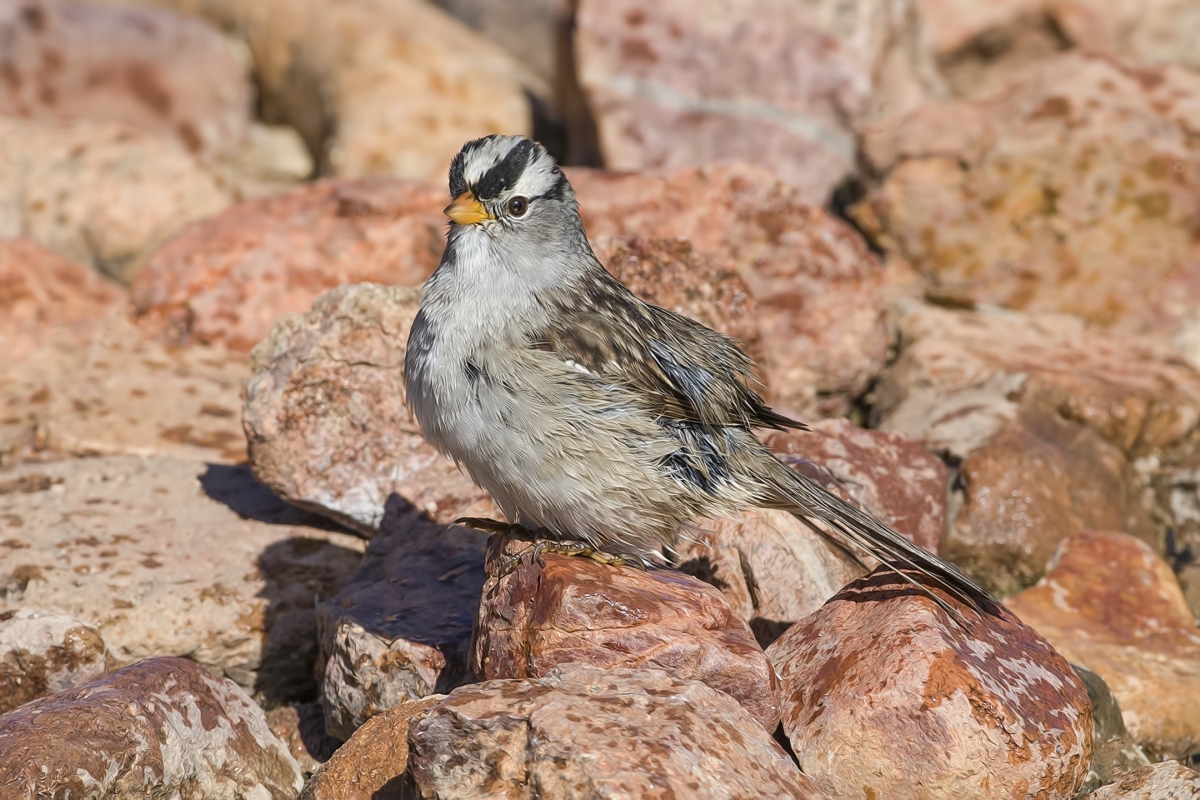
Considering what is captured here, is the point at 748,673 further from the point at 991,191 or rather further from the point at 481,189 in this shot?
the point at 991,191

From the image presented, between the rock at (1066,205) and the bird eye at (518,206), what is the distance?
5.08 m

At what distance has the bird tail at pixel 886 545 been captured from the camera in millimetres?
4824

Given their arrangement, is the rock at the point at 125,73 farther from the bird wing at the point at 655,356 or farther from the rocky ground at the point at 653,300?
the bird wing at the point at 655,356

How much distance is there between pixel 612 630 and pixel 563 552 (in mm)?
468

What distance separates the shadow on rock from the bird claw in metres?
2.01

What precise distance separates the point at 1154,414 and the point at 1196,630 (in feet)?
5.77

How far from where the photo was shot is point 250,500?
682cm

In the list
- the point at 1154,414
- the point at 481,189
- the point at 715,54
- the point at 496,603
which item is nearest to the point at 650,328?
the point at 481,189

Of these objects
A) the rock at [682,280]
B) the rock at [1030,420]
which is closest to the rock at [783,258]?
the rock at [1030,420]

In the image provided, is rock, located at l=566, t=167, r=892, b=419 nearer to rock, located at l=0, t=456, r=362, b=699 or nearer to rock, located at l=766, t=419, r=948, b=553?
rock, located at l=766, t=419, r=948, b=553

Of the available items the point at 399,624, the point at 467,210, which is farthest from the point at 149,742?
the point at 467,210

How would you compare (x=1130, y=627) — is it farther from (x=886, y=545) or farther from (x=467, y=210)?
(x=467, y=210)

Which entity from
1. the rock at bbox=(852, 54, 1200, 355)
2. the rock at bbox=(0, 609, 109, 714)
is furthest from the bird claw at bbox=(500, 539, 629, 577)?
the rock at bbox=(852, 54, 1200, 355)

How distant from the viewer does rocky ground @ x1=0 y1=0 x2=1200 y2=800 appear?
452 cm
